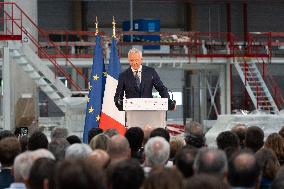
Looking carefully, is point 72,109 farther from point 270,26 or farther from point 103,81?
point 270,26

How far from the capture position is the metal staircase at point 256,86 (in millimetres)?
27156

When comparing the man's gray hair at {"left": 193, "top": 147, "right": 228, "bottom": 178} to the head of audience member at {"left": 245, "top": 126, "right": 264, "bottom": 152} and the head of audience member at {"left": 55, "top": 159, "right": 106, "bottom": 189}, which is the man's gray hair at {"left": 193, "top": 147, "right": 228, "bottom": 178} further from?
the head of audience member at {"left": 245, "top": 126, "right": 264, "bottom": 152}

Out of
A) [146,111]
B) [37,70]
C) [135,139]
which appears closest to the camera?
[135,139]

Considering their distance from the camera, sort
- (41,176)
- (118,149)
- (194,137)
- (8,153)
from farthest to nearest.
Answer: (194,137) → (8,153) → (118,149) → (41,176)

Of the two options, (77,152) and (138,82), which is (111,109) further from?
(77,152)

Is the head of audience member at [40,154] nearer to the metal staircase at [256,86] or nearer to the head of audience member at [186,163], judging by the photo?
the head of audience member at [186,163]

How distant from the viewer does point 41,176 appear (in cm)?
564

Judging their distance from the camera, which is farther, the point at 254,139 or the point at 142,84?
the point at 142,84

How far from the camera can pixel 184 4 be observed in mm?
40156

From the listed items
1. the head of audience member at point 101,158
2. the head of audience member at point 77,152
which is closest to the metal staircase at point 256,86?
the head of audience member at point 77,152

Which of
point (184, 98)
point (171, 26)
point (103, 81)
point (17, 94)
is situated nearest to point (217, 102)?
point (184, 98)

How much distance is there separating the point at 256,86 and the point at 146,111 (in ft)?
56.6

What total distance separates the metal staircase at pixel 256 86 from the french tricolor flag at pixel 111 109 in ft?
41.9

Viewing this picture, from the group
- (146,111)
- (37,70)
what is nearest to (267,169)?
(146,111)
